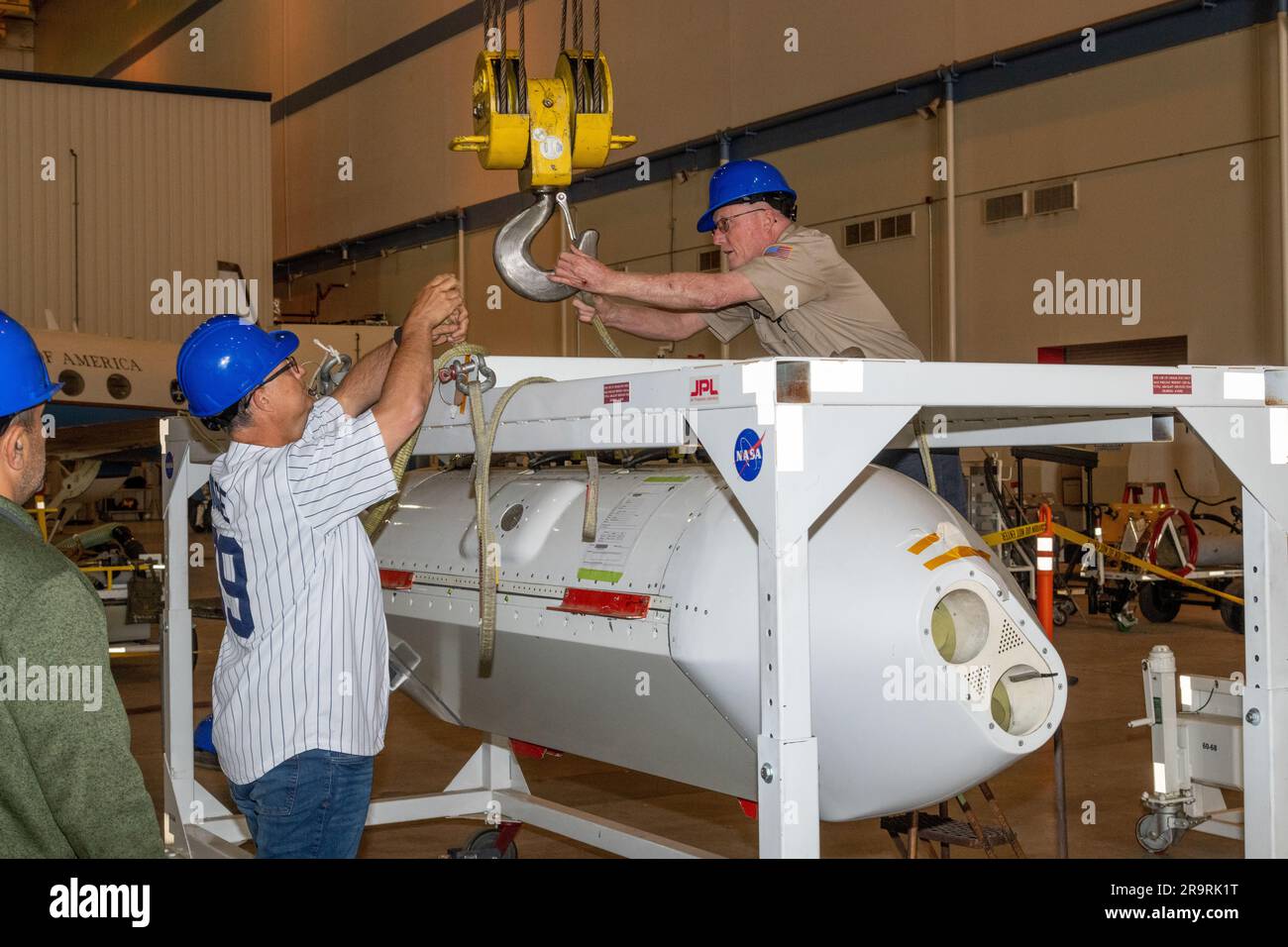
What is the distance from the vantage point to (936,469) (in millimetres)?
4613

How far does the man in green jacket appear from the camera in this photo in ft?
6.27

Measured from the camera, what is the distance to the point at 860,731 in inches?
132

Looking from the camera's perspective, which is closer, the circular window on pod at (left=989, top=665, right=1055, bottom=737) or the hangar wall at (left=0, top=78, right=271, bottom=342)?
the circular window on pod at (left=989, top=665, right=1055, bottom=737)

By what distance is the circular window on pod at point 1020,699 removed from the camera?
11.2ft

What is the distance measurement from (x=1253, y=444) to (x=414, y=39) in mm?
22954

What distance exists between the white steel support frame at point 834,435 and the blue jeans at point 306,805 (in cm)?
98

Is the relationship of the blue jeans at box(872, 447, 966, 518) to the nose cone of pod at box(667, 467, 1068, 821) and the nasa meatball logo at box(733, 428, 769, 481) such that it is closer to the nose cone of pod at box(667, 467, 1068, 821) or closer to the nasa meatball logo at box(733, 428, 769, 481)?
the nose cone of pod at box(667, 467, 1068, 821)

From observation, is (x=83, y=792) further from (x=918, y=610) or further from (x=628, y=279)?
(x=628, y=279)

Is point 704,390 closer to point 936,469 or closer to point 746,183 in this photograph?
point 746,183

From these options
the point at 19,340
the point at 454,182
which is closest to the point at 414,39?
the point at 454,182

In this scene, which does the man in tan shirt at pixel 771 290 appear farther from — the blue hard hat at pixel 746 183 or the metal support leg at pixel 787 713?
the metal support leg at pixel 787 713

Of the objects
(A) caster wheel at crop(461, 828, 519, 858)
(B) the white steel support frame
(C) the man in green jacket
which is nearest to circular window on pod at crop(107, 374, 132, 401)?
(A) caster wheel at crop(461, 828, 519, 858)

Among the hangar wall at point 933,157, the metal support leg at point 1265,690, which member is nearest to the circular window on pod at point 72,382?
the hangar wall at point 933,157

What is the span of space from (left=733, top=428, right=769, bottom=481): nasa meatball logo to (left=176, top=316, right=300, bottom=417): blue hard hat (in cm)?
126
